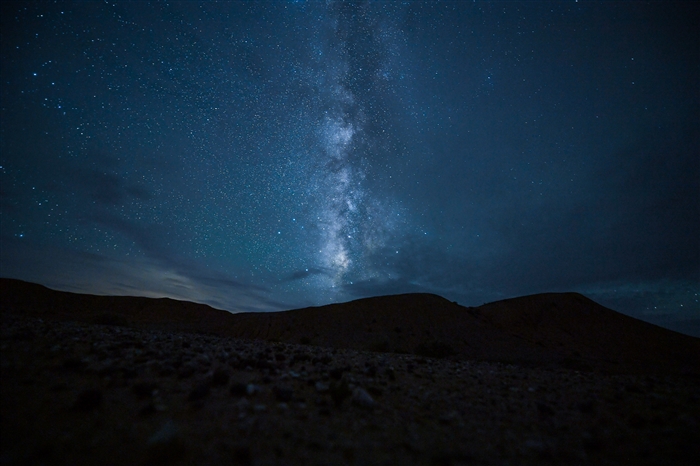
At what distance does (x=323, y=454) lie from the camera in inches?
129

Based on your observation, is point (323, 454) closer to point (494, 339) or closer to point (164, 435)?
point (164, 435)

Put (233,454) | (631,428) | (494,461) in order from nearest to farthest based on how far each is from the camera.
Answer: (233,454) → (494,461) → (631,428)

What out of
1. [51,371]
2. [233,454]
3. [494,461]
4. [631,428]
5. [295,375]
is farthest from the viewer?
[295,375]

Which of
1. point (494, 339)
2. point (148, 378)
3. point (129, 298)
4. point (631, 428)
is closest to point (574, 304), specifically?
point (494, 339)

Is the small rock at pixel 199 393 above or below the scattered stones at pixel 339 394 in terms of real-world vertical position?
below

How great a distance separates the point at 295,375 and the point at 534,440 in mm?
4672

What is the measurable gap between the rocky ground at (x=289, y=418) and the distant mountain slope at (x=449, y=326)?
1902 cm

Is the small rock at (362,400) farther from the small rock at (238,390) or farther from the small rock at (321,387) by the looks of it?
the small rock at (238,390)

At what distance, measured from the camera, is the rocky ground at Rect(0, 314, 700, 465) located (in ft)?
10.5

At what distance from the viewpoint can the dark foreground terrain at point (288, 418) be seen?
10.5 feet

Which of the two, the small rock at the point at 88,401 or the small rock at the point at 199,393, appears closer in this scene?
the small rock at the point at 88,401

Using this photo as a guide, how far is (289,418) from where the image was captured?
4.13m

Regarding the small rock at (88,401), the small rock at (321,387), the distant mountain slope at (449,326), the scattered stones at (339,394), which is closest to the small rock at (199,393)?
the small rock at (88,401)

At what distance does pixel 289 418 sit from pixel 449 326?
1443 inches
